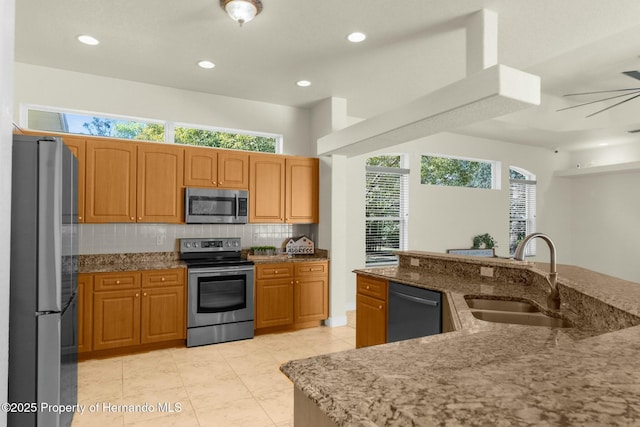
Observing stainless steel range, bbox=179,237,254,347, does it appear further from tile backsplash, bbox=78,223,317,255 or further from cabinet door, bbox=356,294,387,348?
cabinet door, bbox=356,294,387,348

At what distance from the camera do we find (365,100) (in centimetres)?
501

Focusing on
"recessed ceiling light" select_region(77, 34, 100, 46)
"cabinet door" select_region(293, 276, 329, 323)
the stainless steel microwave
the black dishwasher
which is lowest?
"cabinet door" select_region(293, 276, 329, 323)

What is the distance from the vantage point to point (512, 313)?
212 centimetres

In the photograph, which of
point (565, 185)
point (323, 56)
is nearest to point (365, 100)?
point (323, 56)

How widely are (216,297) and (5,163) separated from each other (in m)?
2.75

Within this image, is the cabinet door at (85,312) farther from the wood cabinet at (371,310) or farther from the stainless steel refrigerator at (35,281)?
the wood cabinet at (371,310)

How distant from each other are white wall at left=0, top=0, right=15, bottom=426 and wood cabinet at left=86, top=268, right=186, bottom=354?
6.76 feet

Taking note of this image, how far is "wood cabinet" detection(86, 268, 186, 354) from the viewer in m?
3.63

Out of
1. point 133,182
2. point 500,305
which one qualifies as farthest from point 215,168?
point 500,305

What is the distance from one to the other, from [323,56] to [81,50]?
2253 millimetres

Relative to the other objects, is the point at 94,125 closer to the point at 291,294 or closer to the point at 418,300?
the point at 291,294

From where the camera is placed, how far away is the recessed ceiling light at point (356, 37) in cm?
319

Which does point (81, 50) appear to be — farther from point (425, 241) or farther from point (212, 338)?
point (425, 241)

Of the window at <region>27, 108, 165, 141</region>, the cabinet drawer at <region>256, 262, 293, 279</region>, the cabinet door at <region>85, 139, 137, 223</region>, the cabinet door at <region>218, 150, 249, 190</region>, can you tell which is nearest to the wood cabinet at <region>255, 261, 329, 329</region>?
the cabinet drawer at <region>256, 262, 293, 279</region>
